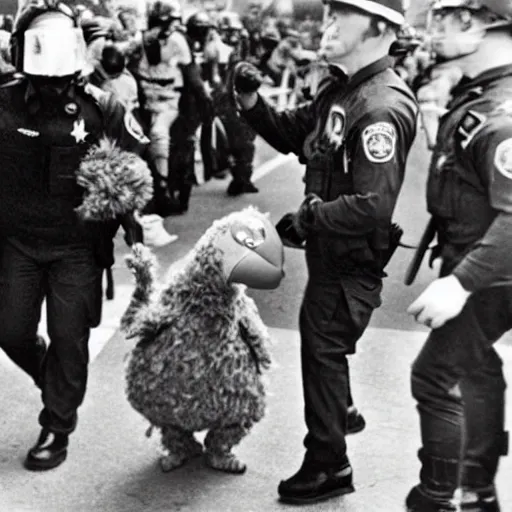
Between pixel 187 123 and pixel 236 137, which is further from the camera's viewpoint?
pixel 236 137

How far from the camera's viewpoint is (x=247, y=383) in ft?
13.2

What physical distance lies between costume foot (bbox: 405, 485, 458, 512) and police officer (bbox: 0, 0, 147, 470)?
1.52 metres

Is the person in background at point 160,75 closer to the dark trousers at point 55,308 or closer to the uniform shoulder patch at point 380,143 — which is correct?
the dark trousers at point 55,308

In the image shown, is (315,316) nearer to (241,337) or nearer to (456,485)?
(241,337)

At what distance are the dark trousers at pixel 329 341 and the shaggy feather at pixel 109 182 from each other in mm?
812

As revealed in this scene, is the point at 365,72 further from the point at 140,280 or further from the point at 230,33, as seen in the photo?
the point at 230,33

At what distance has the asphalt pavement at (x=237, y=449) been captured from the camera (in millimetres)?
4016

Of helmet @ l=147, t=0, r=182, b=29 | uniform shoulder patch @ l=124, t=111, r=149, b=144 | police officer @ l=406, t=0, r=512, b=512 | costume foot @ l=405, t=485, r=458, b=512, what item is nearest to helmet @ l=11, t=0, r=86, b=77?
uniform shoulder patch @ l=124, t=111, r=149, b=144

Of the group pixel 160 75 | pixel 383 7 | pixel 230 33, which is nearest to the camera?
pixel 383 7

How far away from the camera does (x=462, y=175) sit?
3.37 meters

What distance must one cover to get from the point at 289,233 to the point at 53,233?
3.36ft

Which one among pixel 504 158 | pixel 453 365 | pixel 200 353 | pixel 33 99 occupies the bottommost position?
pixel 200 353

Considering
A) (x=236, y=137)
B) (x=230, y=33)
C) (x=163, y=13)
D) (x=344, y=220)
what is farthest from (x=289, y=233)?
(x=230, y=33)

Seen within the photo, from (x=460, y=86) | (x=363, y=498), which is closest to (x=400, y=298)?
(x=363, y=498)
